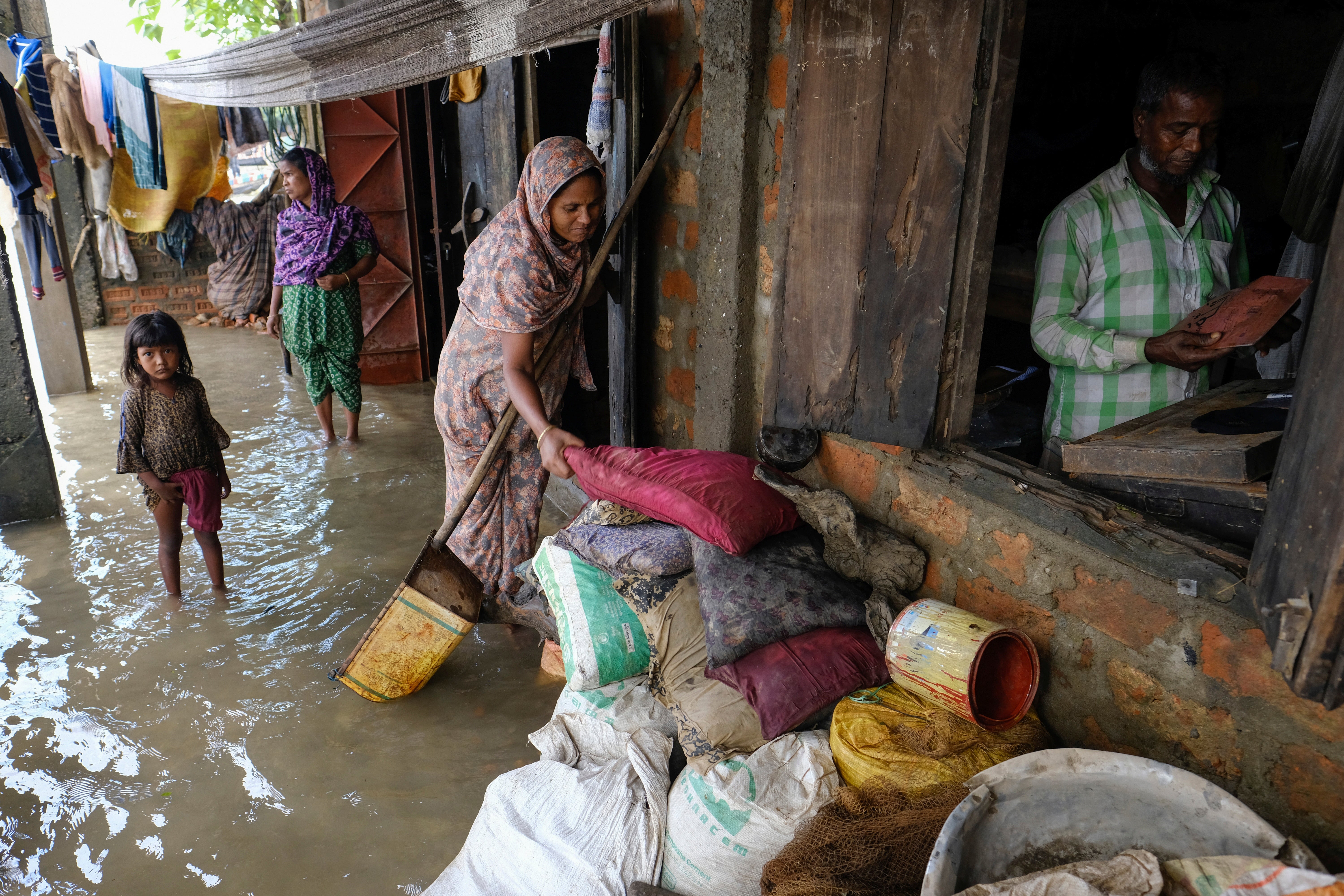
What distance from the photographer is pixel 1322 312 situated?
45.8 inches

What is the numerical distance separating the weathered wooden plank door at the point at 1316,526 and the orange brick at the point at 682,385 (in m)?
2.15

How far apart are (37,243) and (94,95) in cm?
120

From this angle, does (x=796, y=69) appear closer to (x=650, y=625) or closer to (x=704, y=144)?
(x=704, y=144)

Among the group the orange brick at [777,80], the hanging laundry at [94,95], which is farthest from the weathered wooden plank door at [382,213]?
the orange brick at [777,80]

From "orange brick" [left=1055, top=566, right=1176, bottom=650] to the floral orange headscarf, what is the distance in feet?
6.05

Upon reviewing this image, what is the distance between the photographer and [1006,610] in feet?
7.13

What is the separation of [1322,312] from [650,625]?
5.82ft

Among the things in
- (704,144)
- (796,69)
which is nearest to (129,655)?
(704,144)

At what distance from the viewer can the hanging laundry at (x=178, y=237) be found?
9008 millimetres

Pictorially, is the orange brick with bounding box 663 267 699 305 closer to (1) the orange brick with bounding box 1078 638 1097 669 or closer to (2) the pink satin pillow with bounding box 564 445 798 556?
(2) the pink satin pillow with bounding box 564 445 798 556

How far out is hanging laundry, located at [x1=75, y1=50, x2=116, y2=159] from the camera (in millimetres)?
5953

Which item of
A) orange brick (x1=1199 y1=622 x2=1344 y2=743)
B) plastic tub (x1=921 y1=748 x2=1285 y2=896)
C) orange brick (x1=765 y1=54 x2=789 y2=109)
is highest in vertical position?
orange brick (x1=765 y1=54 x2=789 y2=109)

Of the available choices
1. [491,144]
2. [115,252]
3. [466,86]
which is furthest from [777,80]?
[115,252]

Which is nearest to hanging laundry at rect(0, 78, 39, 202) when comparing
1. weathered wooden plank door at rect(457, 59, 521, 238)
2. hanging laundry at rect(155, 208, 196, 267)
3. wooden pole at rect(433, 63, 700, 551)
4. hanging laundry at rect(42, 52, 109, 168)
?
hanging laundry at rect(42, 52, 109, 168)
